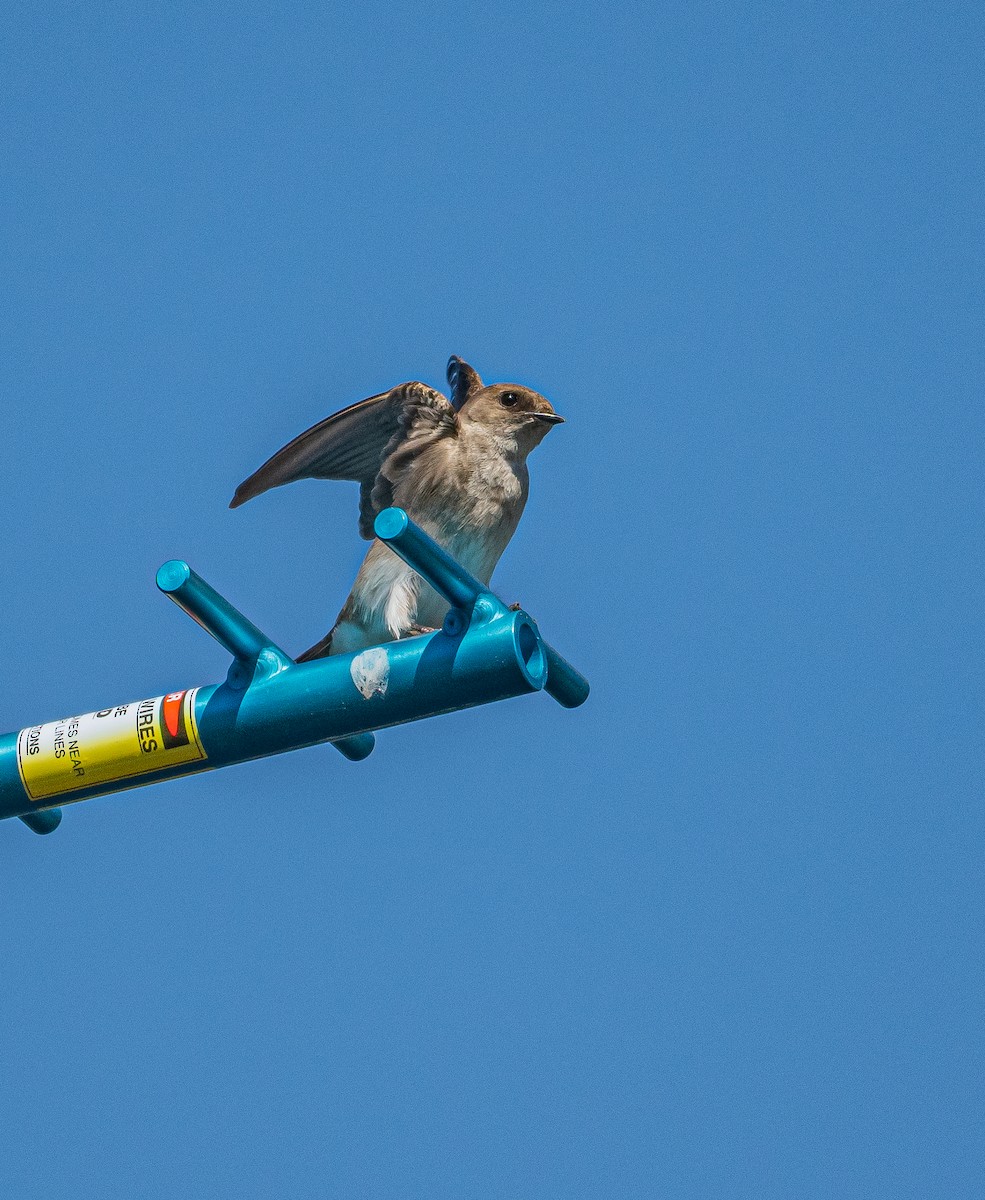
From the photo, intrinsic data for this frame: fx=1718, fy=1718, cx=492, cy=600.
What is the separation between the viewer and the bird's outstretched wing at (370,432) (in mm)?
7145

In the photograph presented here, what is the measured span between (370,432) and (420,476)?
0.99 ft

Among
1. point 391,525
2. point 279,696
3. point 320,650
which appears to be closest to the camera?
point 391,525

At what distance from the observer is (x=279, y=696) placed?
14.6 ft

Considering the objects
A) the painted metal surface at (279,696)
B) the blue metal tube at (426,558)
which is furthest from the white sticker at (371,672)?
the blue metal tube at (426,558)

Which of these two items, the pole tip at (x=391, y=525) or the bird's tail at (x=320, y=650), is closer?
the pole tip at (x=391, y=525)

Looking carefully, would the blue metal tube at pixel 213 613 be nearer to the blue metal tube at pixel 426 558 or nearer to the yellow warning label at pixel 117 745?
the yellow warning label at pixel 117 745

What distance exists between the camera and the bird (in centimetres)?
698

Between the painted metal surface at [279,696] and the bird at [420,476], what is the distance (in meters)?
2.37

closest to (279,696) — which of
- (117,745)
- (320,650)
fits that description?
(117,745)

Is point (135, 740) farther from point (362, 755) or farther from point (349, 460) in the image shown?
point (349, 460)

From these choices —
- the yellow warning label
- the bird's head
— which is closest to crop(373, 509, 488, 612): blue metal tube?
the yellow warning label

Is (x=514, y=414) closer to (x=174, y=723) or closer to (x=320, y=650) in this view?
(x=320, y=650)

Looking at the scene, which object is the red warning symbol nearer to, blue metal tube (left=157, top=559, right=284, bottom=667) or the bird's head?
blue metal tube (left=157, top=559, right=284, bottom=667)

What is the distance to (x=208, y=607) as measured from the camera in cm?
450
